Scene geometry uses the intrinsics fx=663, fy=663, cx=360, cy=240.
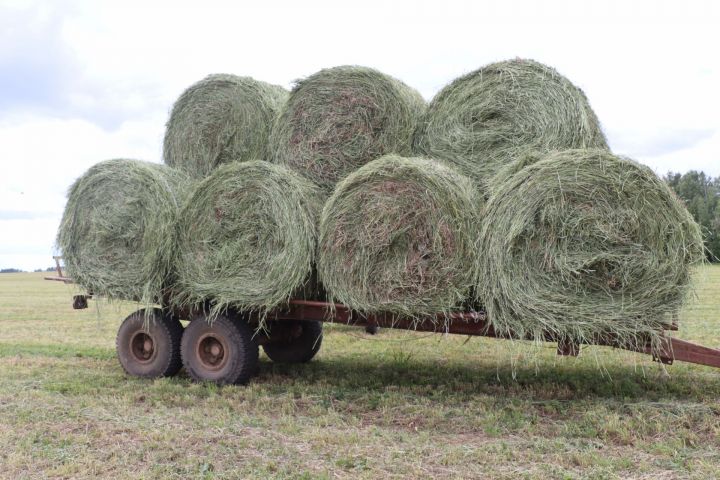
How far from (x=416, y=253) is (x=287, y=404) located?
183 cm

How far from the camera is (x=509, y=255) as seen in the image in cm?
532

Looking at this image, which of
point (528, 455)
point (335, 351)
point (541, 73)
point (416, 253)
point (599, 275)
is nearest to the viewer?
point (528, 455)

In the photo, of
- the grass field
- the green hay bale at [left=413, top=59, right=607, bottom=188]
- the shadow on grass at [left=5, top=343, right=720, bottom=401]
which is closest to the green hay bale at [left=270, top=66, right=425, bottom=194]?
the green hay bale at [left=413, top=59, right=607, bottom=188]

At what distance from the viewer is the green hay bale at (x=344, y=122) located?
7.02 metres

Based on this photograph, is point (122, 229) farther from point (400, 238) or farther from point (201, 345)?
point (400, 238)

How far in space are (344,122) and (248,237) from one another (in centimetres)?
167

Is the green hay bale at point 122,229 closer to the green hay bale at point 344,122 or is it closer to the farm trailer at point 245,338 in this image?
the farm trailer at point 245,338

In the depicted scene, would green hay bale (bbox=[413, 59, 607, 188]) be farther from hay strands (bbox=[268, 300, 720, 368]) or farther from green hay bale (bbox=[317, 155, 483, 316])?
hay strands (bbox=[268, 300, 720, 368])

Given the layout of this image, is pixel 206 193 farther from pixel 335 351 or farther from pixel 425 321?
pixel 335 351

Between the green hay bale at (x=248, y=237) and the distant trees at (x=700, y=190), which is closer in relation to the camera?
the green hay bale at (x=248, y=237)

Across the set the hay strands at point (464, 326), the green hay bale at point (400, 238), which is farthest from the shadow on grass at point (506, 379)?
the green hay bale at point (400, 238)

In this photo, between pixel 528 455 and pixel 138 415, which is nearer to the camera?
pixel 528 455

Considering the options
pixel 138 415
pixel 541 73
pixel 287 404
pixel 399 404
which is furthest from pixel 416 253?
pixel 138 415

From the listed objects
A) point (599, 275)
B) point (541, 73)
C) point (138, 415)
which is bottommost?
point (138, 415)
